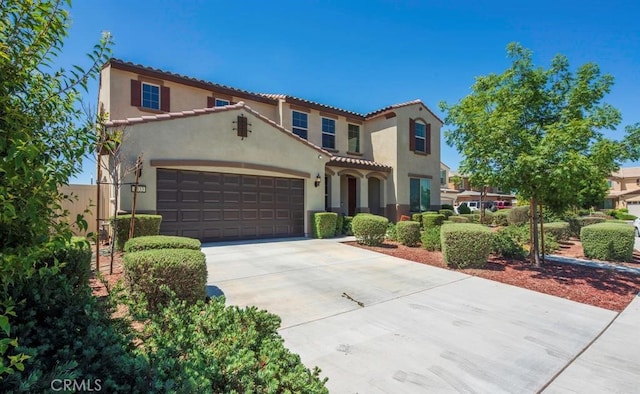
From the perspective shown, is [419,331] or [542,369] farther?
[419,331]

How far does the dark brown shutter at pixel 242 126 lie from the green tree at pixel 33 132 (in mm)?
9873

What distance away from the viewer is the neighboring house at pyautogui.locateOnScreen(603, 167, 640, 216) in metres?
42.3

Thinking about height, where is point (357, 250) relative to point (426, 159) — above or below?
below

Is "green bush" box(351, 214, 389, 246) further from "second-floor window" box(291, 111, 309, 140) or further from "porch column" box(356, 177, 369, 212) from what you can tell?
"second-floor window" box(291, 111, 309, 140)

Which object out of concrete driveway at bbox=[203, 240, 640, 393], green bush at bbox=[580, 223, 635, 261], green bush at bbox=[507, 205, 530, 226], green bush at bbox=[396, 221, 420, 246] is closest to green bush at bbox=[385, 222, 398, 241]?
green bush at bbox=[396, 221, 420, 246]

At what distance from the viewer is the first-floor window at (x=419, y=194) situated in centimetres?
1928

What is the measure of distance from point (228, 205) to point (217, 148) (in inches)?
84.6

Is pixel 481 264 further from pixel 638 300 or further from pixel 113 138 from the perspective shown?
pixel 113 138

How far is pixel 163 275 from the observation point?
4258 mm

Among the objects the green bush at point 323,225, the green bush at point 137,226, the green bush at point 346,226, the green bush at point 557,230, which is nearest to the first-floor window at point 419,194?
the green bush at point 346,226

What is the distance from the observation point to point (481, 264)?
27.4 feet

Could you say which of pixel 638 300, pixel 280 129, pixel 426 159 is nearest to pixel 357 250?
pixel 280 129

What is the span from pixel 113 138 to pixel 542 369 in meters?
4.93

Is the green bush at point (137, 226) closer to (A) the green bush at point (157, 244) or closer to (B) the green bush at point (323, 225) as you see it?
(A) the green bush at point (157, 244)
